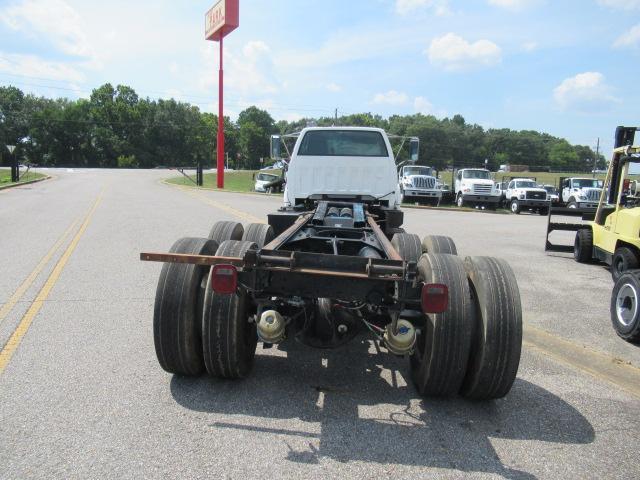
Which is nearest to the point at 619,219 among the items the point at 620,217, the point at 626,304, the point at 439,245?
the point at 620,217

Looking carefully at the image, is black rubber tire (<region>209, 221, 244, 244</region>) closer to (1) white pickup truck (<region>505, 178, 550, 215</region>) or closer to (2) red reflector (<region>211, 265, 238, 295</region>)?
(2) red reflector (<region>211, 265, 238, 295</region>)

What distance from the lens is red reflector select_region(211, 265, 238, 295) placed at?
3.44 m

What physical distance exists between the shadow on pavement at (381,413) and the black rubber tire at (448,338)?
215 mm

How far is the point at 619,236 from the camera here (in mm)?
8508

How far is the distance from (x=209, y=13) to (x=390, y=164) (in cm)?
3991

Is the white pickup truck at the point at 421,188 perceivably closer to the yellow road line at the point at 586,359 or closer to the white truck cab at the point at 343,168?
the white truck cab at the point at 343,168

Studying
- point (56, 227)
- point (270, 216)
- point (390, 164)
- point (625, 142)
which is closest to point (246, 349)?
point (270, 216)

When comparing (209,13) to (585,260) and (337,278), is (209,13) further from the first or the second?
(337,278)

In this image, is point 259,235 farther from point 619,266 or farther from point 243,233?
point 619,266

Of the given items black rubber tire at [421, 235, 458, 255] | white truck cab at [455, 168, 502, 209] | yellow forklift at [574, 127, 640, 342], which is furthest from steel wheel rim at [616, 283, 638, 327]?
white truck cab at [455, 168, 502, 209]

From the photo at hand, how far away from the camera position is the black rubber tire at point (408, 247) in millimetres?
5941

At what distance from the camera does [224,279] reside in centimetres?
345

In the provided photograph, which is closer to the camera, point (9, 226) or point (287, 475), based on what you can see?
point (287, 475)

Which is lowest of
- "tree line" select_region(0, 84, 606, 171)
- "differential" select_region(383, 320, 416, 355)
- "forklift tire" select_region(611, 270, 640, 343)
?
"forklift tire" select_region(611, 270, 640, 343)
